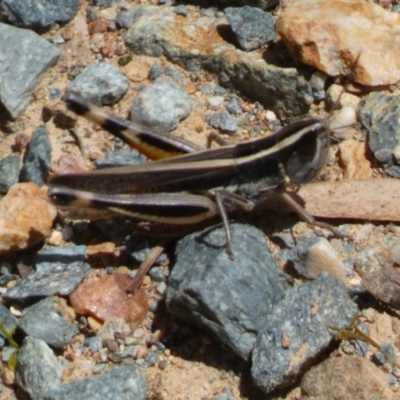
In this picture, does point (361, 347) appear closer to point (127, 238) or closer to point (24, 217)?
point (127, 238)

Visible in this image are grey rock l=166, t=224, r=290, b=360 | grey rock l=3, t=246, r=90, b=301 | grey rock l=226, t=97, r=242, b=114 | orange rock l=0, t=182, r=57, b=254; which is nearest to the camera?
grey rock l=166, t=224, r=290, b=360

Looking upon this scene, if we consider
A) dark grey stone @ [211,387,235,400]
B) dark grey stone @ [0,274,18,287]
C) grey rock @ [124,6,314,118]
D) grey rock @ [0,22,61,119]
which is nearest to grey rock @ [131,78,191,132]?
grey rock @ [124,6,314,118]

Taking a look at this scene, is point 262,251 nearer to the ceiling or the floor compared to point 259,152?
nearer to the floor

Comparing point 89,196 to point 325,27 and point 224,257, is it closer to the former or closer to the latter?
point 224,257

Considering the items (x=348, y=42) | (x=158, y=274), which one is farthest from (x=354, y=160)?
(x=158, y=274)

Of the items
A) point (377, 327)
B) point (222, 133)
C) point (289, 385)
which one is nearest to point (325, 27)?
point (222, 133)

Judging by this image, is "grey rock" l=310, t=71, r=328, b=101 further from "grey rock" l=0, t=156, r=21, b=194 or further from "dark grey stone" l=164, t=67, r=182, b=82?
"grey rock" l=0, t=156, r=21, b=194

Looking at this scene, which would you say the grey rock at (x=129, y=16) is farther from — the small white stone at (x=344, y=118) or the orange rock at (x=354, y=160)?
the orange rock at (x=354, y=160)
